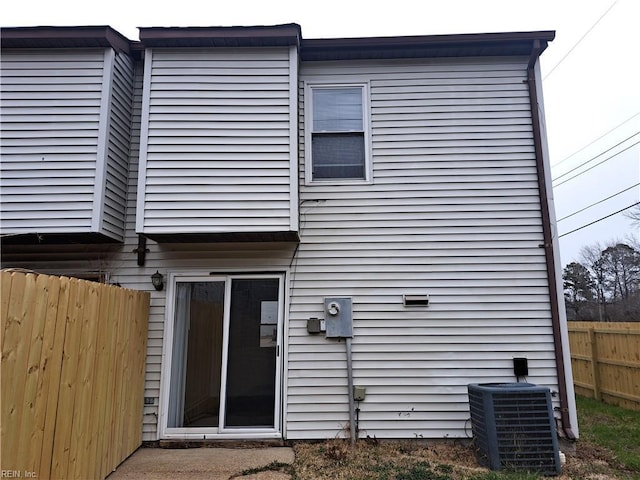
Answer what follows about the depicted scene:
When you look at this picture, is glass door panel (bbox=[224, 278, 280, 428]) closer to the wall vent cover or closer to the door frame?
the door frame

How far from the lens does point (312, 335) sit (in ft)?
15.6

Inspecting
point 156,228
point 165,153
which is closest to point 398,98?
point 165,153

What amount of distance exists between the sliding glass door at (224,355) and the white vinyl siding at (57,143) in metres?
1.31

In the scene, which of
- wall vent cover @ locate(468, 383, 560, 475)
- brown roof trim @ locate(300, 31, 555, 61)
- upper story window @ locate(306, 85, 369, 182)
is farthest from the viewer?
upper story window @ locate(306, 85, 369, 182)

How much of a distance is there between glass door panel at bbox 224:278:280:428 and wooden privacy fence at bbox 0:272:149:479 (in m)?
1.08

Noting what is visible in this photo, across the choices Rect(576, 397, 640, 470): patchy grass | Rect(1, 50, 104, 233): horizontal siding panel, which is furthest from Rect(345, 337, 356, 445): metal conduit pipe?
Rect(1, 50, 104, 233): horizontal siding panel

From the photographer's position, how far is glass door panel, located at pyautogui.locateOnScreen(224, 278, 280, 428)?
4629mm

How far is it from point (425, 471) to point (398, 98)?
4300mm

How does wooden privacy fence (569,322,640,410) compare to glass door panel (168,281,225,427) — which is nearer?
glass door panel (168,281,225,427)

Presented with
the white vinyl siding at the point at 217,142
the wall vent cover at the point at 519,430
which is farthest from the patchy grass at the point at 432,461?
the white vinyl siding at the point at 217,142

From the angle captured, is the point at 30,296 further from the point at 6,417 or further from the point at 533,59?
the point at 533,59

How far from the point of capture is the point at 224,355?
4680 millimetres

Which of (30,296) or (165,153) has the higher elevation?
(165,153)

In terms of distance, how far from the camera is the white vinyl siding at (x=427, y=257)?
4625 millimetres
